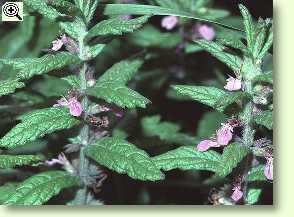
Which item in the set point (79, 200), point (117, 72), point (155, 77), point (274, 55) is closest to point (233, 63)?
point (274, 55)

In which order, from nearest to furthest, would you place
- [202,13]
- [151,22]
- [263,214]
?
[263,214]
[202,13]
[151,22]

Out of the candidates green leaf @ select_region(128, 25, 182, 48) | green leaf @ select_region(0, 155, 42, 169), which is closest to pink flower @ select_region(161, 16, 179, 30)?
green leaf @ select_region(128, 25, 182, 48)

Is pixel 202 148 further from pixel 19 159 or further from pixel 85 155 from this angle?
pixel 19 159

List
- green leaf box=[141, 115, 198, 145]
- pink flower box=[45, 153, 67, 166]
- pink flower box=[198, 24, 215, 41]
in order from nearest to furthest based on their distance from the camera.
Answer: pink flower box=[45, 153, 67, 166] → green leaf box=[141, 115, 198, 145] → pink flower box=[198, 24, 215, 41]

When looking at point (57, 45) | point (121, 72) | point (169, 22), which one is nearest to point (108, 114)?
point (121, 72)

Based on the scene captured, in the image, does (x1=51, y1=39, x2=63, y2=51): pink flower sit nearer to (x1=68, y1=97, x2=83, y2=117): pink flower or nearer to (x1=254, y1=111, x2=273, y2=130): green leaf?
(x1=68, y1=97, x2=83, y2=117): pink flower

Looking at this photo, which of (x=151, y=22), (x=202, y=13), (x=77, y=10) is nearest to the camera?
(x=77, y=10)
